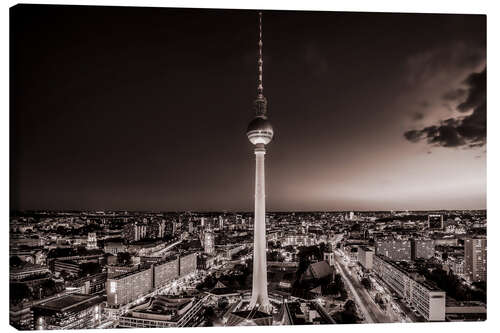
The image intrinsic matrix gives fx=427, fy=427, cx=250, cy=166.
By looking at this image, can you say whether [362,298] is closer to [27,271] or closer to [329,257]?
[329,257]

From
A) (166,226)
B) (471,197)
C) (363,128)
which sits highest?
(363,128)

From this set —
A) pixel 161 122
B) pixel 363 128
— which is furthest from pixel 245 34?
pixel 363 128

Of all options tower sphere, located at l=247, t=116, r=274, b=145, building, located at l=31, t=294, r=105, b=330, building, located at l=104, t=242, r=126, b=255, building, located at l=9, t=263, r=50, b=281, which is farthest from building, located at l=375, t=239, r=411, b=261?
building, located at l=9, t=263, r=50, b=281

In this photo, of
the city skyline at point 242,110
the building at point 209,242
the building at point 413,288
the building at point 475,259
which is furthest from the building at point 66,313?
the building at point 475,259

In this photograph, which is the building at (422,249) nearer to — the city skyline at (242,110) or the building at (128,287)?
the city skyline at (242,110)

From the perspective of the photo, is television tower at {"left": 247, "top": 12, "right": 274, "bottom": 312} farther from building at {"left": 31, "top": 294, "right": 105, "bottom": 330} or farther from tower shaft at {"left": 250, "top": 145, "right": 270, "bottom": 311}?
building at {"left": 31, "top": 294, "right": 105, "bottom": 330}

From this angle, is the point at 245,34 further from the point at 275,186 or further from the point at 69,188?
the point at 69,188
